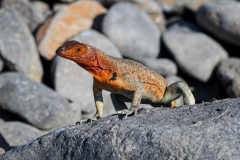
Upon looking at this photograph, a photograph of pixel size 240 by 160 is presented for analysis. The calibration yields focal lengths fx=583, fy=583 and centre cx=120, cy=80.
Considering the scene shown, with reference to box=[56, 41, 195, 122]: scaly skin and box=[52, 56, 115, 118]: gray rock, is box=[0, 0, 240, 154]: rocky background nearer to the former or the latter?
box=[52, 56, 115, 118]: gray rock

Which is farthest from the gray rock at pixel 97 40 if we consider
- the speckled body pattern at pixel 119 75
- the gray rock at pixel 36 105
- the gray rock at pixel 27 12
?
the speckled body pattern at pixel 119 75

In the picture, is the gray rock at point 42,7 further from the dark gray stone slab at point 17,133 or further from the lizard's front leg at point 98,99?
the lizard's front leg at point 98,99

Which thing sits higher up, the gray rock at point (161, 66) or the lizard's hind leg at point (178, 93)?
the lizard's hind leg at point (178, 93)

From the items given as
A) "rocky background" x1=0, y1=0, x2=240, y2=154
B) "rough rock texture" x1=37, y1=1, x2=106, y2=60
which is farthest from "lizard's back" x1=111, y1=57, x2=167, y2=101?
"rough rock texture" x1=37, y1=1, x2=106, y2=60

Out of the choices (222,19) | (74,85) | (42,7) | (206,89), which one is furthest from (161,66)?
(42,7)

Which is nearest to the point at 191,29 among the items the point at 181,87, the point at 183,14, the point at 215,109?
the point at 183,14

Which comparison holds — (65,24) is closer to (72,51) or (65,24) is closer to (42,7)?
(42,7)
